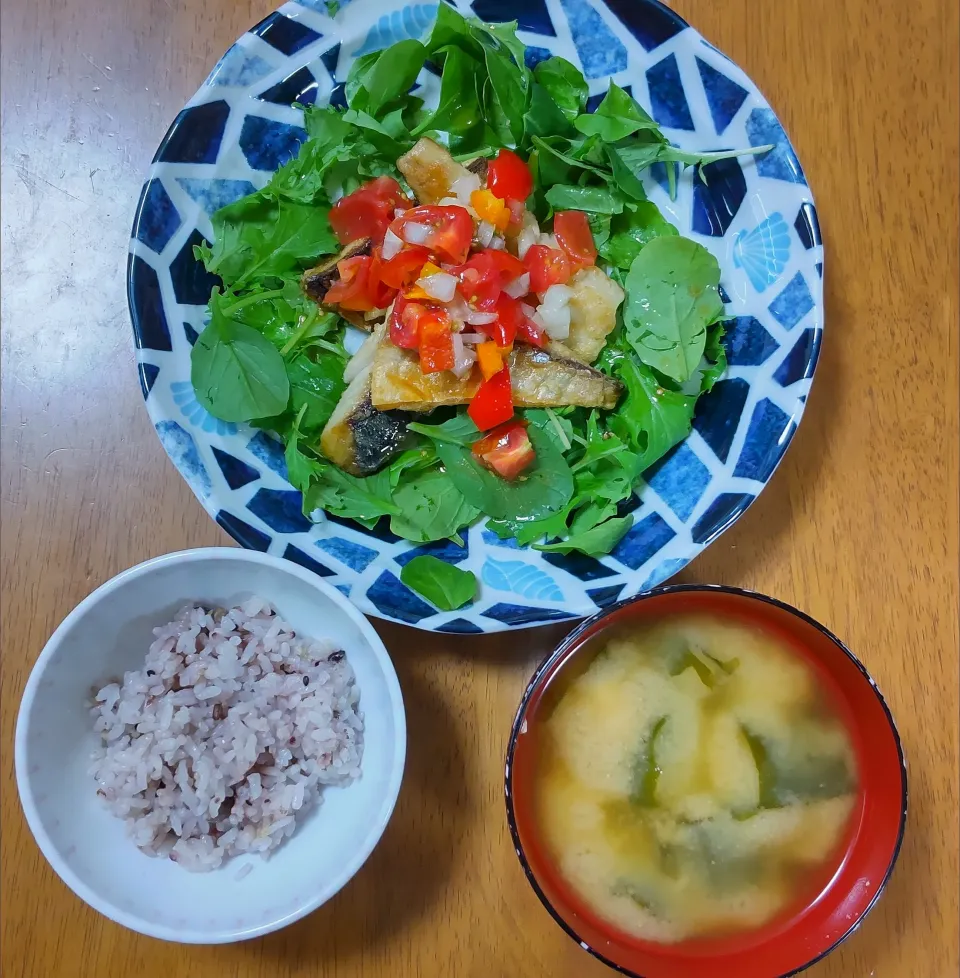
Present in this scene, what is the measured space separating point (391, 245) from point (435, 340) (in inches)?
6.5

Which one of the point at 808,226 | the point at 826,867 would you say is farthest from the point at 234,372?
the point at 826,867

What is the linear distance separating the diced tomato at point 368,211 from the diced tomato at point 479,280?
165mm

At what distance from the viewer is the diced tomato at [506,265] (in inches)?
50.9

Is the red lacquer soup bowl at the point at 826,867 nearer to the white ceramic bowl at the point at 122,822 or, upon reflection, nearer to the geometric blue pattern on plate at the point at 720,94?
the white ceramic bowl at the point at 122,822

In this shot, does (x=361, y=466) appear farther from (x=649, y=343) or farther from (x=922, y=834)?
(x=922, y=834)

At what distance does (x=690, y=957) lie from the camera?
118cm

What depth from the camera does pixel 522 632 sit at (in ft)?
4.62

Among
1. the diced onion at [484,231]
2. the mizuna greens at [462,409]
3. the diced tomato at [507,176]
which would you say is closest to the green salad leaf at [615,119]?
the mizuna greens at [462,409]

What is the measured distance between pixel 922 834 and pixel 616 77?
1.35 metres

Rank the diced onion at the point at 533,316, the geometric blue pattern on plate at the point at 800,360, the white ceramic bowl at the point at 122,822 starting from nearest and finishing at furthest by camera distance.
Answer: the white ceramic bowl at the point at 122,822 → the geometric blue pattern on plate at the point at 800,360 → the diced onion at the point at 533,316

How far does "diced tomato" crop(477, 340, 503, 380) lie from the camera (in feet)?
4.28

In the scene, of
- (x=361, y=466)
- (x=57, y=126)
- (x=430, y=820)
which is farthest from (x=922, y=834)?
(x=57, y=126)

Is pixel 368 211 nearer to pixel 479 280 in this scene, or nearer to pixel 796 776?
pixel 479 280

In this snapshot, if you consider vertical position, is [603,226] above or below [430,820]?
above
